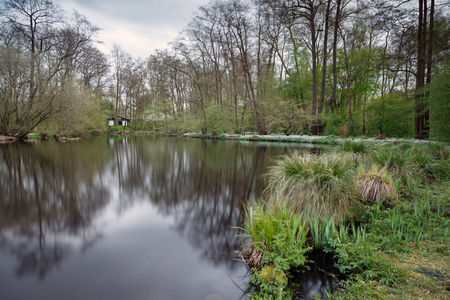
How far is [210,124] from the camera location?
2938 cm

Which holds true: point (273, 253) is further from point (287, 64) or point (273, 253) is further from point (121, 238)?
point (287, 64)

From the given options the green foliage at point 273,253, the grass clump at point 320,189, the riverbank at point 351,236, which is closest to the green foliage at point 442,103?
the riverbank at point 351,236

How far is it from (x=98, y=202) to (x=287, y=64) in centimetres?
2736

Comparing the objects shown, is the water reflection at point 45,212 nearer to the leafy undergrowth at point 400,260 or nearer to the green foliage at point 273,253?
the green foliage at point 273,253

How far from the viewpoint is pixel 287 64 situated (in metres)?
27.5

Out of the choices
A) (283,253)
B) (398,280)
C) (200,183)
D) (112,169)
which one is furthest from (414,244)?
(112,169)

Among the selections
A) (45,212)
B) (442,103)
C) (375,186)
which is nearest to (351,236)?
(375,186)

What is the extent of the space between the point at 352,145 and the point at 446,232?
4.39m

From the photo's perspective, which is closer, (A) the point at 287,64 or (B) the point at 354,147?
(B) the point at 354,147

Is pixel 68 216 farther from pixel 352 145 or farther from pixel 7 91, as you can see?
pixel 7 91

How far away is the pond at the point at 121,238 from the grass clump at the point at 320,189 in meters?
1.06

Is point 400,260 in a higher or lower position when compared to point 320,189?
lower

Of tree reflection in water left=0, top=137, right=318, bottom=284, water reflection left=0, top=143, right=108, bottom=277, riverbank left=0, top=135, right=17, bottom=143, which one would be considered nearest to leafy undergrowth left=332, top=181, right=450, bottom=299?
tree reflection in water left=0, top=137, right=318, bottom=284

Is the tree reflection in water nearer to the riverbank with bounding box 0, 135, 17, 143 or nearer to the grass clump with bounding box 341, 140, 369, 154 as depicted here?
the grass clump with bounding box 341, 140, 369, 154
